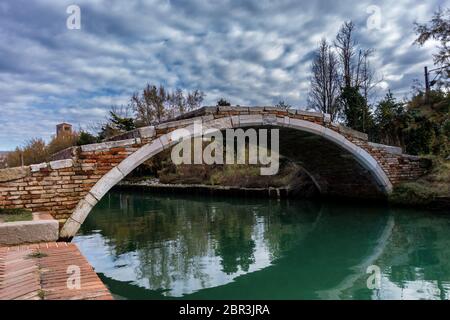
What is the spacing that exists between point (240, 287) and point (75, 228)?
2798 mm

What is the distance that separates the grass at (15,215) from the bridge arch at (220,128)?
26.1 inches

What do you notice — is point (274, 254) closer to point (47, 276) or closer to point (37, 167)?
point (37, 167)

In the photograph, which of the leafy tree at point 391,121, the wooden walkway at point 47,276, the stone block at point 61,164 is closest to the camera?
the wooden walkway at point 47,276

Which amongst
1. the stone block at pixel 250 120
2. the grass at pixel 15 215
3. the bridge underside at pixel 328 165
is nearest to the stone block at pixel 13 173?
the grass at pixel 15 215

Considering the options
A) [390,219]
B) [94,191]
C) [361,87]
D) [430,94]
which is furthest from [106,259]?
[361,87]

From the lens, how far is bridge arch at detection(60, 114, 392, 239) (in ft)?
18.5

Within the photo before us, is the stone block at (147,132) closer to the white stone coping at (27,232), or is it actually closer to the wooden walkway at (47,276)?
the white stone coping at (27,232)

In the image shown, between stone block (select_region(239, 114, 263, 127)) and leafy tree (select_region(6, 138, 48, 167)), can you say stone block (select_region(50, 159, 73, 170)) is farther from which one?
leafy tree (select_region(6, 138, 48, 167))

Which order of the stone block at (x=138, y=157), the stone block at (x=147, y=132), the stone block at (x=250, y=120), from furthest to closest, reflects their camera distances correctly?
the stone block at (x=250, y=120) < the stone block at (x=147, y=132) < the stone block at (x=138, y=157)

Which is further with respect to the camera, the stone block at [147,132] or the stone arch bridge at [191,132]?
the stone block at [147,132]

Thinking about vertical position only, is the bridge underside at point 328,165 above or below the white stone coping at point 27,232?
above

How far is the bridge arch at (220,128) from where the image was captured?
5629mm

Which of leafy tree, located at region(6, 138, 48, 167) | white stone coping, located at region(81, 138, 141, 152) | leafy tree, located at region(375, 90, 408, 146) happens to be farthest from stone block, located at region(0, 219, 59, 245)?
leafy tree, located at region(6, 138, 48, 167)

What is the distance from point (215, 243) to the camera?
6.86m
